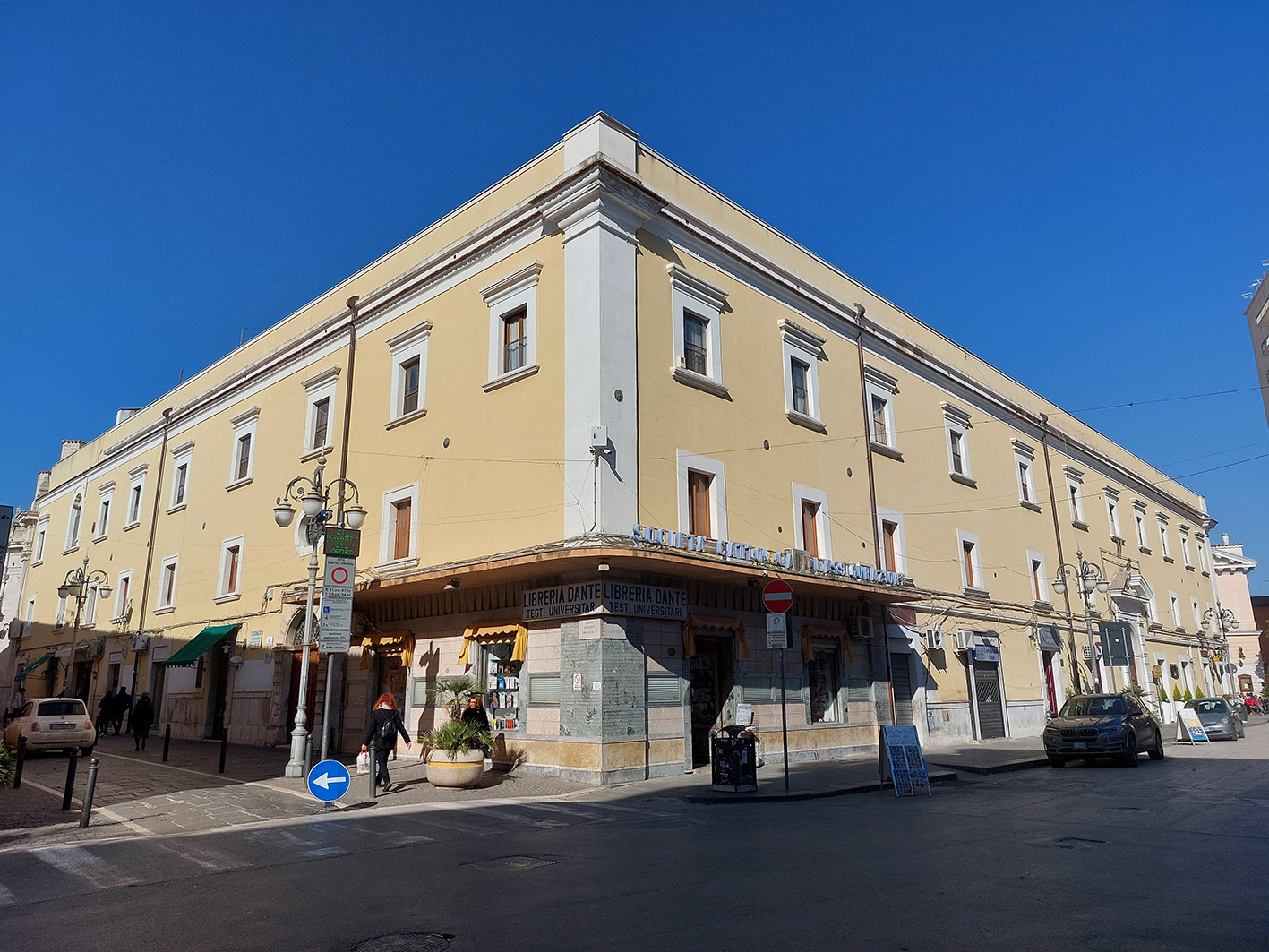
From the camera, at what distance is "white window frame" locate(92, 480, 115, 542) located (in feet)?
123

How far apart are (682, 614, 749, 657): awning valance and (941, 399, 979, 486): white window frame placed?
13.1 metres

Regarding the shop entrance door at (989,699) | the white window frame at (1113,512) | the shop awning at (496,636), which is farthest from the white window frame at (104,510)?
the white window frame at (1113,512)

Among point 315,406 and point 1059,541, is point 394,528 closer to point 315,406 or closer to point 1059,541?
point 315,406

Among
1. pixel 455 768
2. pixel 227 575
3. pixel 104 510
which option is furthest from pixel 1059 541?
pixel 104 510

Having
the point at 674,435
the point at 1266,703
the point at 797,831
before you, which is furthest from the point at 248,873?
the point at 1266,703

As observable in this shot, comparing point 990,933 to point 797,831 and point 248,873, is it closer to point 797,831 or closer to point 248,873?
point 797,831

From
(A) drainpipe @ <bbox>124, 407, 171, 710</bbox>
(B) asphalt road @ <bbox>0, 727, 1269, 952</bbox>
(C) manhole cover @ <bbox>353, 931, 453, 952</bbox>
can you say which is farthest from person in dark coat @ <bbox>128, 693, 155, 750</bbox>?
(C) manhole cover @ <bbox>353, 931, 453, 952</bbox>

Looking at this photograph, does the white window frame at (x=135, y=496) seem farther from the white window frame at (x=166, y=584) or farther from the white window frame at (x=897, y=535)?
the white window frame at (x=897, y=535)

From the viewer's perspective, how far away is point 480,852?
29.7 feet

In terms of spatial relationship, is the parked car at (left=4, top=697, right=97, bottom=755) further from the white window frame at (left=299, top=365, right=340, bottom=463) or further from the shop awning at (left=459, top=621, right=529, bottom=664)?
the shop awning at (left=459, top=621, right=529, bottom=664)

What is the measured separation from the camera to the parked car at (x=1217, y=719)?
2627cm

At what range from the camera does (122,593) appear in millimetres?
34938

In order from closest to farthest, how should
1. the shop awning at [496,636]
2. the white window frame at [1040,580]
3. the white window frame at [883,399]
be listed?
the shop awning at [496,636] < the white window frame at [883,399] < the white window frame at [1040,580]

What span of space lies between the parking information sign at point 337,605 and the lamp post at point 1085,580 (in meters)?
26.4
